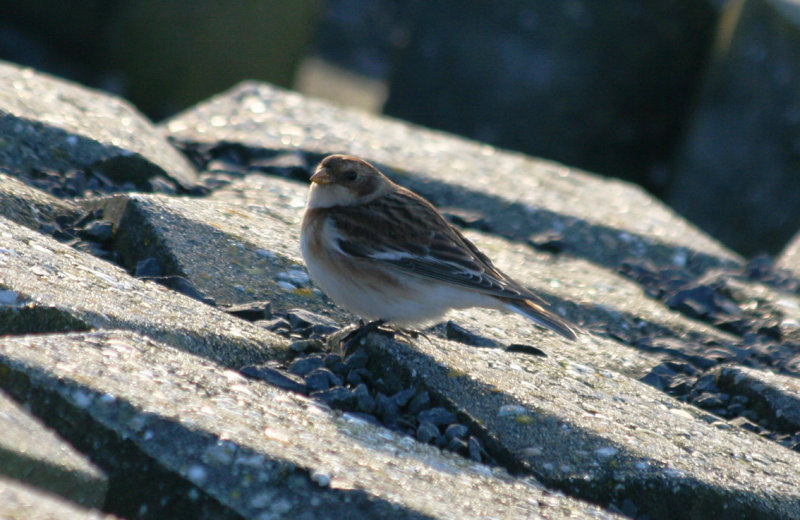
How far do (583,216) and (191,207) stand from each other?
6.90 ft

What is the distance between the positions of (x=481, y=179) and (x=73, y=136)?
6.62 ft

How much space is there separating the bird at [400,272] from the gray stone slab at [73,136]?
106 cm

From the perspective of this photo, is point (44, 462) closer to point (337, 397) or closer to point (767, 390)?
point (337, 397)

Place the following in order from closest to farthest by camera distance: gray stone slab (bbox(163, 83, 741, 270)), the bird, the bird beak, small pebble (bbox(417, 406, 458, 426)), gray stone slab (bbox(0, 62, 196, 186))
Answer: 1. small pebble (bbox(417, 406, 458, 426))
2. the bird
3. the bird beak
4. gray stone slab (bbox(0, 62, 196, 186))
5. gray stone slab (bbox(163, 83, 741, 270))

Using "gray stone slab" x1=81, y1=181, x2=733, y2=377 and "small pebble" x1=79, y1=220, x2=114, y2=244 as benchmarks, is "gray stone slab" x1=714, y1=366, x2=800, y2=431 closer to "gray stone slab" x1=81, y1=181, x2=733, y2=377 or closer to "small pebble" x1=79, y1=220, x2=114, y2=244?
"gray stone slab" x1=81, y1=181, x2=733, y2=377

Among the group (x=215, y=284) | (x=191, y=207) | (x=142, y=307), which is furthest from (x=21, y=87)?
(x=142, y=307)

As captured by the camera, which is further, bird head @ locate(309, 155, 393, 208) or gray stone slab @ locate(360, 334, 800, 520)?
bird head @ locate(309, 155, 393, 208)

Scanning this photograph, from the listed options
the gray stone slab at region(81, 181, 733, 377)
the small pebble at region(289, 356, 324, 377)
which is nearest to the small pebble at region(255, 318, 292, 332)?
the gray stone slab at region(81, 181, 733, 377)

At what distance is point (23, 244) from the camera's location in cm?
266

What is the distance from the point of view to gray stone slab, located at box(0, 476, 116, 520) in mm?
1486

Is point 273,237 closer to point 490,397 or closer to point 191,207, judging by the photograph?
point 191,207

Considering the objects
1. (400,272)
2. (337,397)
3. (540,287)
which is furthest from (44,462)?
(540,287)

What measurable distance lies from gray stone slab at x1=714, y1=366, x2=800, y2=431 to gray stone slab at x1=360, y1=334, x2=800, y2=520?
228 millimetres

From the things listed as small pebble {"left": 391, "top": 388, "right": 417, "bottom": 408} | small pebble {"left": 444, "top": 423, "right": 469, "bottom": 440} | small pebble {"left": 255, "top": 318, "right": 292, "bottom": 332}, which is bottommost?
small pebble {"left": 444, "top": 423, "right": 469, "bottom": 440}
